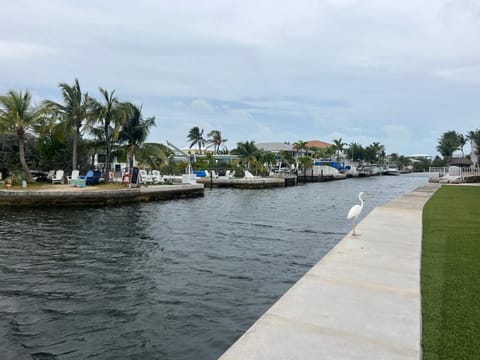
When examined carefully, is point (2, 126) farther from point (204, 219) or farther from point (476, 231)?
point (476, 231)

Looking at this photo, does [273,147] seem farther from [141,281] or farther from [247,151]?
[141,281]

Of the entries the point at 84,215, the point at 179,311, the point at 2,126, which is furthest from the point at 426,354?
the point at 2,126

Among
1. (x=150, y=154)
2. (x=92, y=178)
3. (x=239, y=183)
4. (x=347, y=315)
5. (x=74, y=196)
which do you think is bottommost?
(x=347, y=315)

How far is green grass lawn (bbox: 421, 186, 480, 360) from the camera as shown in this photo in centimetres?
394

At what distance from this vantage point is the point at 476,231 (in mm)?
10562

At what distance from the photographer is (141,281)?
8594 mm

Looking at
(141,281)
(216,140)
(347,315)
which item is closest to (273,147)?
(216,140)

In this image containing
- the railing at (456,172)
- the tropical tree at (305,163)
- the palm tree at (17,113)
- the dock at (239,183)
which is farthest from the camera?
the tropical tree at (305,163)

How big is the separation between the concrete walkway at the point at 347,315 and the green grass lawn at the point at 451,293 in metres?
0.16

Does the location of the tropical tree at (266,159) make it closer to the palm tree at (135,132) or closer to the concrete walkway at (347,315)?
the palm tree at (135,132)

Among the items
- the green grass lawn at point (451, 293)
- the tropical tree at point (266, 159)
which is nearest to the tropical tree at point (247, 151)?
the tropical tree at point (266, 159)

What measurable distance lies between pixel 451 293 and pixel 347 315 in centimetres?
193

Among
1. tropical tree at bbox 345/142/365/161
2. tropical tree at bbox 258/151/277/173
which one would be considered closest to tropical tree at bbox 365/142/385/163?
tropical tree at bbox 345/142/365/161

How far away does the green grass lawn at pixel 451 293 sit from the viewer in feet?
12.9
